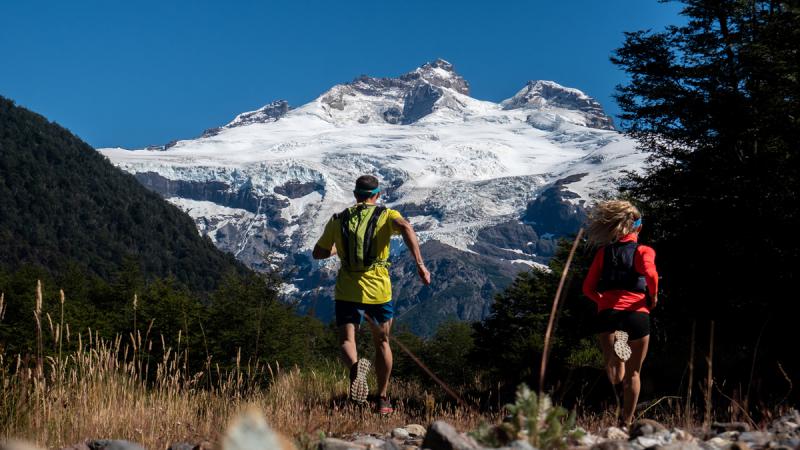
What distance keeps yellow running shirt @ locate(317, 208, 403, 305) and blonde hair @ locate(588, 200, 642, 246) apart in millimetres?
1779

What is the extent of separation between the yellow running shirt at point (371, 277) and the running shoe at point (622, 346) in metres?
2.04

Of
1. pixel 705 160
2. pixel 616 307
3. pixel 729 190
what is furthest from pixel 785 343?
pixel 616 307

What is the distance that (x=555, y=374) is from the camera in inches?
512

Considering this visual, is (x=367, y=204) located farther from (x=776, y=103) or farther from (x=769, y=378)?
(x=776, y=103)

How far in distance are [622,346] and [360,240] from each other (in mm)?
2362

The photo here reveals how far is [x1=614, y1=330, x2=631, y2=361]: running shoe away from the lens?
224 inches

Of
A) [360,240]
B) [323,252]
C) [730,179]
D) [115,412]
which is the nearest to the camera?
[115,412]

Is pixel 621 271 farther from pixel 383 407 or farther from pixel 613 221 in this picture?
pixel 383 407

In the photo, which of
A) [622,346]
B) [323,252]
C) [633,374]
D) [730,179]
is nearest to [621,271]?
[622,346]

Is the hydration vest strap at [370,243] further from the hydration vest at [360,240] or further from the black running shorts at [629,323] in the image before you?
the black running shorts at [629,323]

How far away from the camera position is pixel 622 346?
572 centimetres

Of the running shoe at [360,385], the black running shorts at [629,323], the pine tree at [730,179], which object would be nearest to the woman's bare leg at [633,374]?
the black running shorts at [629,323]

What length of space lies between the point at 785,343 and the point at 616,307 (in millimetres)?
9178

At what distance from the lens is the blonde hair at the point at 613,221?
20.0ft
